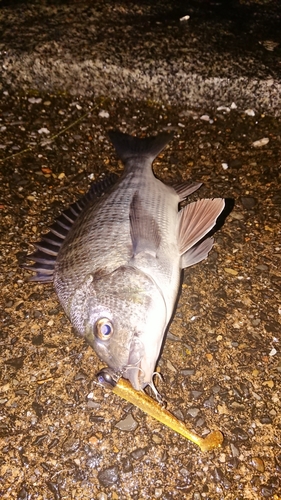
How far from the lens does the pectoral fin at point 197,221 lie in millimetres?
2996

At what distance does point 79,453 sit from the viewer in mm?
2564

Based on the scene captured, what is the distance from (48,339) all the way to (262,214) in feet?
7.01

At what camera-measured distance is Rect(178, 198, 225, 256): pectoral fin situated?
9.83ft

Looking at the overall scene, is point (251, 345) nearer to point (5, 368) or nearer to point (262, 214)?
point (262, 214)

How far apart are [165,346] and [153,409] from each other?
1.61ft

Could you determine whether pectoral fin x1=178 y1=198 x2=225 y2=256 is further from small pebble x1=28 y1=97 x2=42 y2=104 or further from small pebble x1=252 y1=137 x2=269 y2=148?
small pebble x1=28 y1=97 x2=42 y2=104

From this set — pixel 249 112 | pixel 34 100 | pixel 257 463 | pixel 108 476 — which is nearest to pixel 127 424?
pixel 108 476

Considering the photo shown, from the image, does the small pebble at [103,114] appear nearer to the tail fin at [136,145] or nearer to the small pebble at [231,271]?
the tail fin at [136,145]

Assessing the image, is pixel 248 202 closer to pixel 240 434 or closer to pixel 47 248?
pixel 47 248

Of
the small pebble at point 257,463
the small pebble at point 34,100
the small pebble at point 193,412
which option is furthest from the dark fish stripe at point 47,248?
the small pebble at point 34,100

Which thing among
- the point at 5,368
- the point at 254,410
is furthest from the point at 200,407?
the point at 5,368

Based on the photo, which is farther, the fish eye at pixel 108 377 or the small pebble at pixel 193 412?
the small pebble at pixel 193 412

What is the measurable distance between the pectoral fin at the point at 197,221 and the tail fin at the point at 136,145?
0.85 metres

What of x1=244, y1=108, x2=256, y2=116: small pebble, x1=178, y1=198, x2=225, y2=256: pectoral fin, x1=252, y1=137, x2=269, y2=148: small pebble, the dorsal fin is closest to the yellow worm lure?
the dorsal fin
